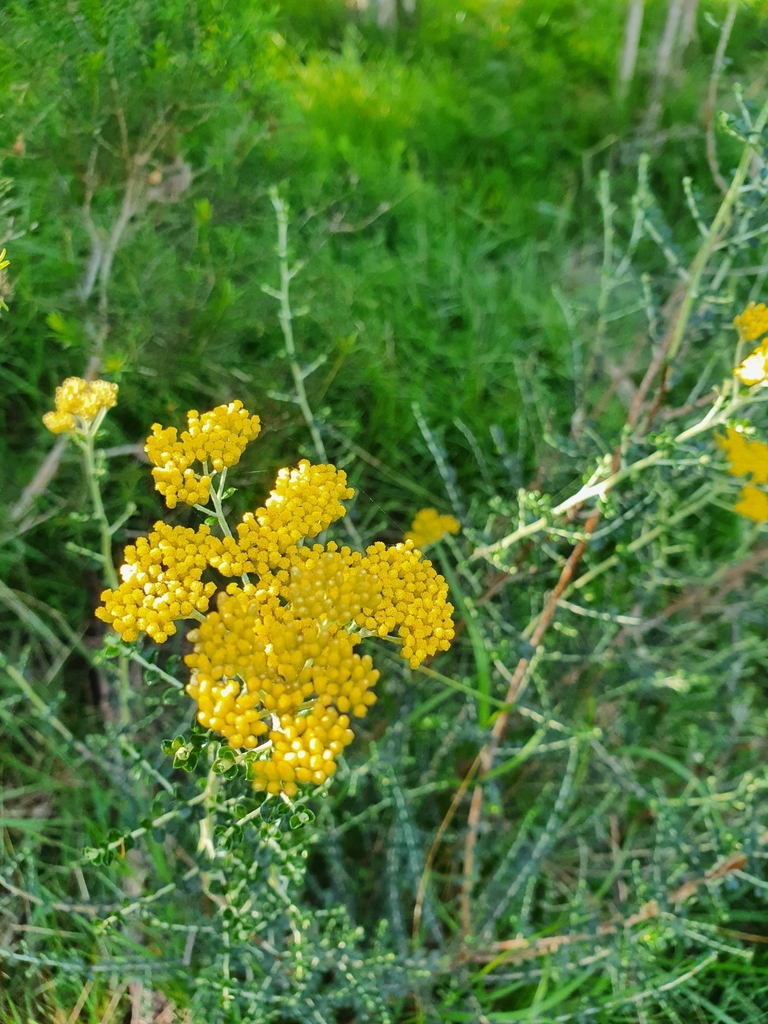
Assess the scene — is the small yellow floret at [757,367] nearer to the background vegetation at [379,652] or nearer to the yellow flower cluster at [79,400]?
the background vegetation at [379,652]

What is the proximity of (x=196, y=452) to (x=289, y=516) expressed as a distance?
0.32 feet

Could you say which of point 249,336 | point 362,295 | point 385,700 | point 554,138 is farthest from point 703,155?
point 385,700

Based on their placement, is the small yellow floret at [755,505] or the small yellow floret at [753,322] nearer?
the small yellow floret at [753,322]

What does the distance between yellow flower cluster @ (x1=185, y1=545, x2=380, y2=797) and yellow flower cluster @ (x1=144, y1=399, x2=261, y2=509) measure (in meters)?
0.10

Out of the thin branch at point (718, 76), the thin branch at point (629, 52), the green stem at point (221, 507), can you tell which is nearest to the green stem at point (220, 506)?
the green stem at point (221, 507)

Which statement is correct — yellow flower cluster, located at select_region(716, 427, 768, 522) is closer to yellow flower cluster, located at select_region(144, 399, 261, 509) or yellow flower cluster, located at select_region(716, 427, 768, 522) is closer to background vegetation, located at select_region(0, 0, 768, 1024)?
background vegetation, located at select_region(0, 0, 768, 1024)

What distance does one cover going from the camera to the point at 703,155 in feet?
6.89

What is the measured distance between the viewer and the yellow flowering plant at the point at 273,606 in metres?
0.48

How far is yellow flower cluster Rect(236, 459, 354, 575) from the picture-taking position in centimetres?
53

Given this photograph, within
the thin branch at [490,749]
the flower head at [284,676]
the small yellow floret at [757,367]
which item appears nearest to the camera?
the flower head at [284,676]

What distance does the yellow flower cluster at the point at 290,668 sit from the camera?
47 centimetres

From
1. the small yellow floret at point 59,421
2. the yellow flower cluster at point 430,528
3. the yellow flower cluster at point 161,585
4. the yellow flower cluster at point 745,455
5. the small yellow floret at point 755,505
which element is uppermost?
the small yellow floret at point 59,421

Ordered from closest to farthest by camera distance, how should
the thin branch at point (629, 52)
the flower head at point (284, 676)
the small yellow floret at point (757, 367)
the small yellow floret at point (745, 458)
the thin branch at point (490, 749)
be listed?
the flower head at point (284, 676)
the small yellow floret at point (757, 367)
the small yellow floret at point (745, 458)
the thin branch at point (490, 749)
the thin branch at point (629, 52)

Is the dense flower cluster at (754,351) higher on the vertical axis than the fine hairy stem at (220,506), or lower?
lower
